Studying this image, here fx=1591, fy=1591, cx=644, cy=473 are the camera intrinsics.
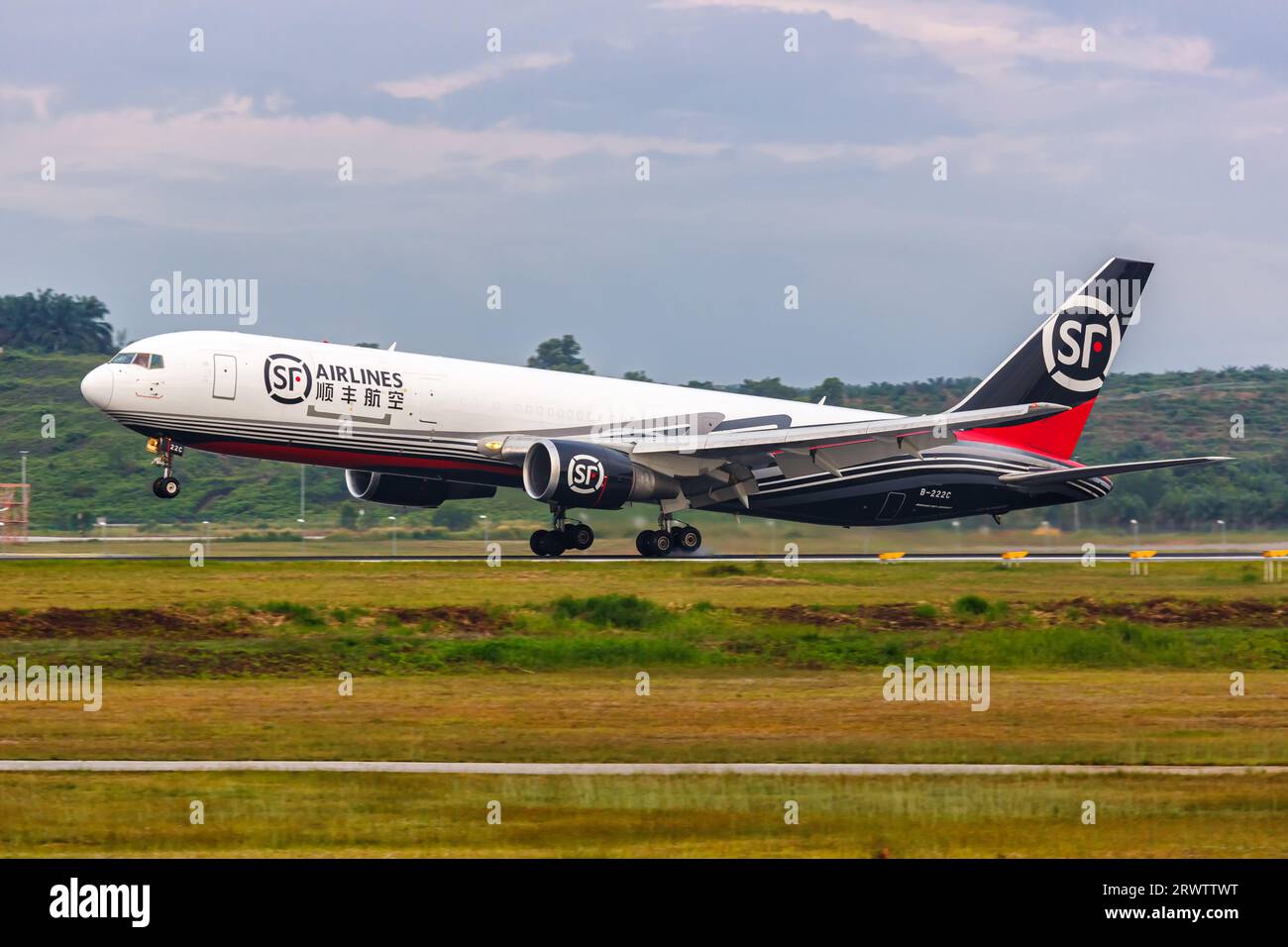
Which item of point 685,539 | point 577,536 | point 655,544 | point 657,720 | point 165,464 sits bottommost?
point 657,720

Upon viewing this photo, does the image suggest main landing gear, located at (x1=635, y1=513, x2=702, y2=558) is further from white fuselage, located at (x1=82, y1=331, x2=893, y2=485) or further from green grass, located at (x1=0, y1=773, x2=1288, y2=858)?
green grass, located at (x1=0, y1=773, x2=1288, y2=858)

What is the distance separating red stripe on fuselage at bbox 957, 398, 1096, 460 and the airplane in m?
0.06

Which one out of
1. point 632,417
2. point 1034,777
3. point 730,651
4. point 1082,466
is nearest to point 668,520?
point 632,417

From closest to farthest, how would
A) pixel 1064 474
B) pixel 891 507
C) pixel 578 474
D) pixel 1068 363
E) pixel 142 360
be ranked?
pixel 142 360 → pixel 578 474 → pixel 891 507 → pixel 1064 474 → pixel 1068 363

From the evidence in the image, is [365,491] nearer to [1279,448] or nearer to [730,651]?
[730,651]

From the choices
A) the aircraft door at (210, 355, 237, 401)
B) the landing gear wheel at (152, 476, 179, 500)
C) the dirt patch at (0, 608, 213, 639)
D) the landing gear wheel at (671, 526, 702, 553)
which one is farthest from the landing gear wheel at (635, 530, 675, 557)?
the dirt patch at (0, 608, 213, 639)

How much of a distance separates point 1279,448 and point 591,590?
69.1m

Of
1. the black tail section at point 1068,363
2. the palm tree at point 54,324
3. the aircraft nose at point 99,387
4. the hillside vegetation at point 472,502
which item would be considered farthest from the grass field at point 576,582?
the palm tree at point 54,324

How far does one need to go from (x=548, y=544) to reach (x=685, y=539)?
376 cm

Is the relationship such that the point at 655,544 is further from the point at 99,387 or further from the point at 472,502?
the point at 472,502

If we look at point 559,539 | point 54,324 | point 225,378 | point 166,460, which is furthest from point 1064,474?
point 54,324

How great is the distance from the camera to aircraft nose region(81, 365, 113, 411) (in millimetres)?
36719

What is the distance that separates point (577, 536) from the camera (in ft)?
137

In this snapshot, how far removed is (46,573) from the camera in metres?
34.1
